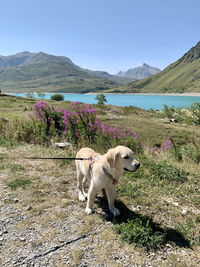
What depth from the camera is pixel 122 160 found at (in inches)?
133

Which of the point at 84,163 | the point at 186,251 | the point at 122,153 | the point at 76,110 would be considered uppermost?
the point at 76,110

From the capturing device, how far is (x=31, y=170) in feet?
20.0

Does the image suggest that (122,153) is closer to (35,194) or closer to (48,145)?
(35,194)

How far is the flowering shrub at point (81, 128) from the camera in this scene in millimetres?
8355

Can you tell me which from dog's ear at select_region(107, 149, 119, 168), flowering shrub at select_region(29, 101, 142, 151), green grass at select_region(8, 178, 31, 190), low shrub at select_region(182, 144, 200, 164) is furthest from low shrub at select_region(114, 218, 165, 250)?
low shrub at select_region(182, 144, 200, 164)

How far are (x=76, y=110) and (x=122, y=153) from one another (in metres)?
6.51

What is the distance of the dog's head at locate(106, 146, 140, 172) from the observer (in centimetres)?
335

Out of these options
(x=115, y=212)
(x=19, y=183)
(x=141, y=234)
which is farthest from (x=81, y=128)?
(x=141, y=234)

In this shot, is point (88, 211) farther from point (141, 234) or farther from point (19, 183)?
point (19, 183)

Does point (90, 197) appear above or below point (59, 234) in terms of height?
above

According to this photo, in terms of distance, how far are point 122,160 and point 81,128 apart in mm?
5727

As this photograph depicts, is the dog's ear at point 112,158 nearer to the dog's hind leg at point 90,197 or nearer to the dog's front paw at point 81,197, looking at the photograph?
the dog's hind leg at point 90,197

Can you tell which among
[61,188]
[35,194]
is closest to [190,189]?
[61,188]

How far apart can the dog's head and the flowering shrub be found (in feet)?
14.3
